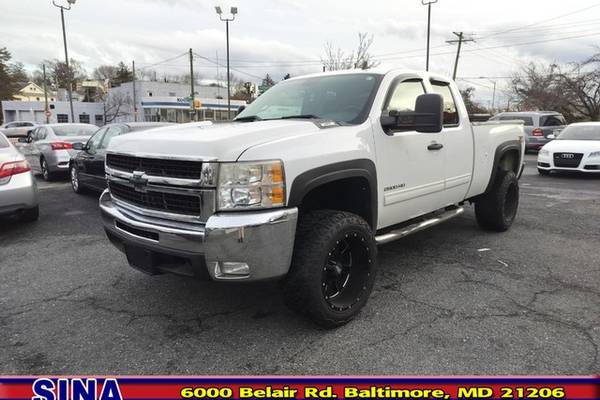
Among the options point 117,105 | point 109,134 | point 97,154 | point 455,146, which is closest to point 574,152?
point 455,146

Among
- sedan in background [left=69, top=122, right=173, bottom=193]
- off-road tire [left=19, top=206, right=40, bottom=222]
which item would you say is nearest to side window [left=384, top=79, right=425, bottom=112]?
sedan in background [left=69, top=122, right=173, bottom=193]

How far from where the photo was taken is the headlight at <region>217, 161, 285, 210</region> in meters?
2.65

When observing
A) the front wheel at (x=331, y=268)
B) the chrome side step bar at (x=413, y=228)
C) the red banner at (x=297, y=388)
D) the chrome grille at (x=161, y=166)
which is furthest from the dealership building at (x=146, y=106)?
the red banner at (x=297, y=388)

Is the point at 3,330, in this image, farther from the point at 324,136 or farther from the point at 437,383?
the point at 437,383

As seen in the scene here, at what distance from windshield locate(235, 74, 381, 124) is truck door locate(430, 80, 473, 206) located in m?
0.99

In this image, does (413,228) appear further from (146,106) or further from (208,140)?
(146,106)

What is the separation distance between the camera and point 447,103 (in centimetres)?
466

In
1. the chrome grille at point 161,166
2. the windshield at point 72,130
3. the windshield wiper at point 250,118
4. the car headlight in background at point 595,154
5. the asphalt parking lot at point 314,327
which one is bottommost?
the asphalt parking lot at point 314,327

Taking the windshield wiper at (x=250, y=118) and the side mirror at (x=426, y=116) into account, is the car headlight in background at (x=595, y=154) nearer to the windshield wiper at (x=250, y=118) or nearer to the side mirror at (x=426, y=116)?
the side mirror at (x=426, y=116)

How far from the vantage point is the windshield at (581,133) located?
1155 centimetres

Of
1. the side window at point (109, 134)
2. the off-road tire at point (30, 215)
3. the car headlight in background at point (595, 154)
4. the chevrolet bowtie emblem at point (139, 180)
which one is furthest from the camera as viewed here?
the car headlight in background at point (595, 154)

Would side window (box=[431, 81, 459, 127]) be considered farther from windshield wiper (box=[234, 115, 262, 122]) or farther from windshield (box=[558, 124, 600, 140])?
windshield (box=[558, 124, 600, 140])

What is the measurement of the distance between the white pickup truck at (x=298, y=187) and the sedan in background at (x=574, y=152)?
27.3 feet

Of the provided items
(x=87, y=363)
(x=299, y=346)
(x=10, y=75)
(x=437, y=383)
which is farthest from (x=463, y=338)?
(x=10, y=75)
